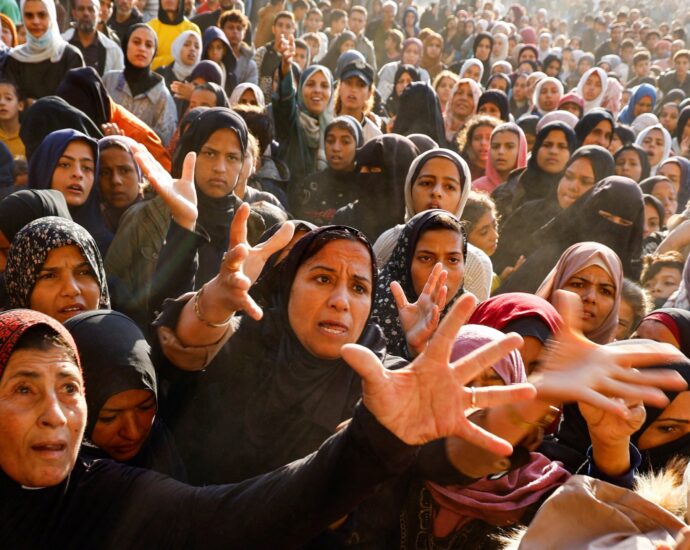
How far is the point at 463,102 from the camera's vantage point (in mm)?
7242

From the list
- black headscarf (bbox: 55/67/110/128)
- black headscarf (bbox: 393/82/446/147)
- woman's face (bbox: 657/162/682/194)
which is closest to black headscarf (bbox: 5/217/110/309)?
black headscarf (bbox: 55/67/110/128)

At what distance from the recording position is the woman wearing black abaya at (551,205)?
4.90 meters

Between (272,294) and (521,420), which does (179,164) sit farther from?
(521,420)

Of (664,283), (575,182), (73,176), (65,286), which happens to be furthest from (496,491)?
(575,182)

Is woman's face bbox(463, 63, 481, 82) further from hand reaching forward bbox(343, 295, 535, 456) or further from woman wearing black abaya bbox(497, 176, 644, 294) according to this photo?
hand reaching forward bbox(343, 295, 535, 456)

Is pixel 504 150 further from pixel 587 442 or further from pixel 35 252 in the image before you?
pixel 35 252

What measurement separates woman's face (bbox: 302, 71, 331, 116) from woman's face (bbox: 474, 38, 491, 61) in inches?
200

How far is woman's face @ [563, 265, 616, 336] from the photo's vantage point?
119 inches

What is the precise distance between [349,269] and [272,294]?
1.39 ft

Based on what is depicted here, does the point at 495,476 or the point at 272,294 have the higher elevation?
the point at 272,294

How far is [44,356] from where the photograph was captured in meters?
1.73

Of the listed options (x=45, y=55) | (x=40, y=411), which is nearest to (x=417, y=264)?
(x=40, y=411)

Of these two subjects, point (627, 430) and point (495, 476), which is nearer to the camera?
point (627, 430)

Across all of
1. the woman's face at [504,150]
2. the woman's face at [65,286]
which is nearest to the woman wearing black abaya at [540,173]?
the woman's face at [504,150]
